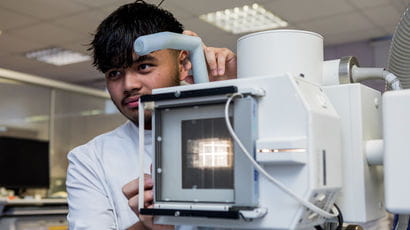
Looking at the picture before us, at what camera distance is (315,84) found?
693mm

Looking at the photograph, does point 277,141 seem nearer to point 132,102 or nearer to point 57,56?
point 132,102

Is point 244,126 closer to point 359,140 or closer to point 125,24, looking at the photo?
point 359,140

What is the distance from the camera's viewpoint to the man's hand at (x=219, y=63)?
97 centimetres

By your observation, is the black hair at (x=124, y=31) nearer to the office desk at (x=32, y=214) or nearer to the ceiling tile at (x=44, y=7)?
the office desk at (x=32, y=214)

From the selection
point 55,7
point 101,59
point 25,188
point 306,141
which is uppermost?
point 55,7

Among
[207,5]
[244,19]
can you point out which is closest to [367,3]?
[244,19]

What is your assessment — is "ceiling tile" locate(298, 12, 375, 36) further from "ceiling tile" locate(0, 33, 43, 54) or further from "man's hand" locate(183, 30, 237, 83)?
"man's hand" locate(183, 30, 237, 83)

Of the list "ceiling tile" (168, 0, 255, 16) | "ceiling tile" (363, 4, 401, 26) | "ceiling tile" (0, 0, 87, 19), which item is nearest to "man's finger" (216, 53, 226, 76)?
"ceiling tile" (168, 0, 255, 16)

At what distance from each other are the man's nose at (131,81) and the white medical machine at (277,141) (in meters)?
0.22

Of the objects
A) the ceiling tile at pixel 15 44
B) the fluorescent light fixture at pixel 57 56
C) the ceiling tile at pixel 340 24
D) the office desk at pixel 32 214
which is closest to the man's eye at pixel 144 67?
the office desk at pixel 32 214

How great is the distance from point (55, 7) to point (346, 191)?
367 cm

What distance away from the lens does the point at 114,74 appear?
101 centimetres

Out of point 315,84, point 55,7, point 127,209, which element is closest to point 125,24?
point 127,209

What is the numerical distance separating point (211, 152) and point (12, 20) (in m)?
4.11
